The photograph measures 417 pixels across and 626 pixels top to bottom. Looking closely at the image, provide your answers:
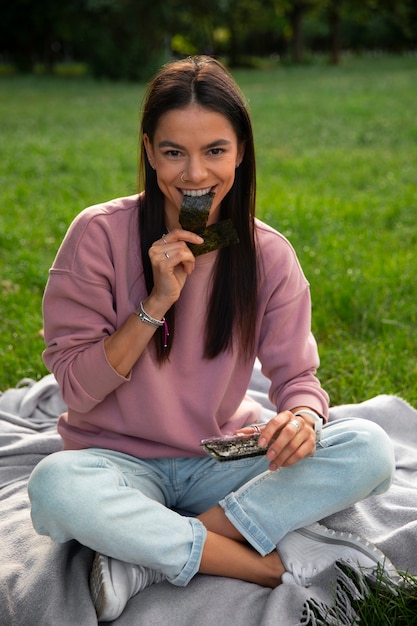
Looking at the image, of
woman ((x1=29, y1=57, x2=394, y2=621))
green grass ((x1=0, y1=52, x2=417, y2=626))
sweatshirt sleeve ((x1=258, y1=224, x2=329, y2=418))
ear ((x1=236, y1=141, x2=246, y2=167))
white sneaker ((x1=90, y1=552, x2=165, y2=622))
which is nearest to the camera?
white sneaker ((x1=90, y1=552, x2=165, y2=622))

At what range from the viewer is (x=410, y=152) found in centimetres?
947

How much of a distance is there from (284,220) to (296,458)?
163 inches

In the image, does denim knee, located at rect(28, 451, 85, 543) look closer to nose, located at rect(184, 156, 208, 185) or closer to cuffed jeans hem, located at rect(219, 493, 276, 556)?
cuffed jeans hem, located at rect(219, 493, 276, 556)

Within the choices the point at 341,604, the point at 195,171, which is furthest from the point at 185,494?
the point at 195,171

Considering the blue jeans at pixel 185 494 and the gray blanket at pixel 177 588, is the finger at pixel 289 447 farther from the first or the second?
the gray blanket at pixel 177 588

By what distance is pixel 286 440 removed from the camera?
8.48ft

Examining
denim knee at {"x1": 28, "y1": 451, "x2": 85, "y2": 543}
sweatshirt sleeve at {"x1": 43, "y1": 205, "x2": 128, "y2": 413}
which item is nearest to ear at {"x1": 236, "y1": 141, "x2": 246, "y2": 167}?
sweatshirt sleeve at {"x1": 43, "y1": 205, "x2": 128, "y2": 413}

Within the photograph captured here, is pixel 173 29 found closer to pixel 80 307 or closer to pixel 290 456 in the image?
pixel 80 307

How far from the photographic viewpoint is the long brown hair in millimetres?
2727

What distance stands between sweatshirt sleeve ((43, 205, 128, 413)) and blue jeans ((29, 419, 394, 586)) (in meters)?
0.22

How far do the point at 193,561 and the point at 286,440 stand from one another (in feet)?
1.53

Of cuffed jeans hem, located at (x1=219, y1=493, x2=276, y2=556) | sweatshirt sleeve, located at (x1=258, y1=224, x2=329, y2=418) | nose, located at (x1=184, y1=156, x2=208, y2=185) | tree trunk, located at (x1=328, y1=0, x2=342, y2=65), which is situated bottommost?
tree trunk, located at (x1=328, y1=0, x2=342, y2=65)

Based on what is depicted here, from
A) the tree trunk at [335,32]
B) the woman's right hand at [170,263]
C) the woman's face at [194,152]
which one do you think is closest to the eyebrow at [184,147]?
the woman's face at [194,152]

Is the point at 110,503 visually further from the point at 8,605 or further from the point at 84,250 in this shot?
the point at 84,250
